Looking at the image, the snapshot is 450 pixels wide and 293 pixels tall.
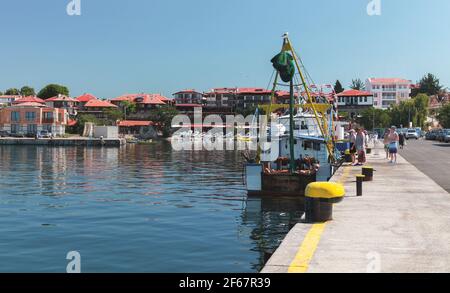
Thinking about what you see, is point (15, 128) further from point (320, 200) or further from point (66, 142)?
point (320, 200)

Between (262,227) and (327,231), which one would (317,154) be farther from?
(327,231)

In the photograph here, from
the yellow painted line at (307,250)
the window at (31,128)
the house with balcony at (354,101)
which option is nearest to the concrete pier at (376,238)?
the yellow painted line at (307,250)

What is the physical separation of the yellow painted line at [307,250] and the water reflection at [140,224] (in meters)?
3.49

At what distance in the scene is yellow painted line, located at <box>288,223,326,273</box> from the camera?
1062cm

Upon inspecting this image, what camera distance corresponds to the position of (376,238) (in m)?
13.3

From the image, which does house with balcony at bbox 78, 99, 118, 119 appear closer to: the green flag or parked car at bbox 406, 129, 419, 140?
parked car at bbox 406, 129, 419, 140

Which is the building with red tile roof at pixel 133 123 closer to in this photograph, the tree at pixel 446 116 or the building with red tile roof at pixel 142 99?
the building with red tile roof at pixel 142 99

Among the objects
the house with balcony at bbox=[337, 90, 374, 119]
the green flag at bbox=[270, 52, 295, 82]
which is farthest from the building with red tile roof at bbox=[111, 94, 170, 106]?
the green flag at bbox=[270, 52, 295, 82]

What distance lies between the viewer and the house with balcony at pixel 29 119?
475 feet

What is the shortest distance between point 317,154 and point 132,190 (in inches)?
504

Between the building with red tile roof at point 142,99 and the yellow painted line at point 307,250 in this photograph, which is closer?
the yellow painted line at point 307,250

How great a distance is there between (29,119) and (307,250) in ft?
473

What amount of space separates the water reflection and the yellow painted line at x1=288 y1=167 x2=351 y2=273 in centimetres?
343
